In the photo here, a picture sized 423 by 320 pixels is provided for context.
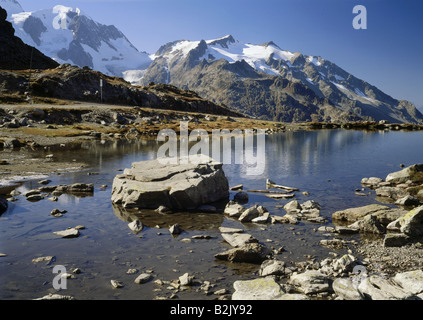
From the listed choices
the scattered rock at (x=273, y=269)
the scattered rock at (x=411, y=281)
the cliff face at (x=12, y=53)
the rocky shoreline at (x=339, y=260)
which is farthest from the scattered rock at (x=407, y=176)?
the cliff face at (x=12, y=53)

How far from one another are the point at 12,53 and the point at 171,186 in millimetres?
160342

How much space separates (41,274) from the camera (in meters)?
14.3

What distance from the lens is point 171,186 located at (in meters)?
24.9

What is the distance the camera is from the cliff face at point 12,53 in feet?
473

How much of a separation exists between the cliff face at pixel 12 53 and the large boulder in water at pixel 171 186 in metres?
143

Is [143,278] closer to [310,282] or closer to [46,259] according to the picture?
[46,259]

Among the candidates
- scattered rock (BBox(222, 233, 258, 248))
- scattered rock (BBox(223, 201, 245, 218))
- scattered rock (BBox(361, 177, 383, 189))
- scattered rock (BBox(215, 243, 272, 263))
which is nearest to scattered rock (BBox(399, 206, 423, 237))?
scattered rock (BBox(222, 233, 258, 248))

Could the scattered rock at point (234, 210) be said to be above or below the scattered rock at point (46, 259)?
above

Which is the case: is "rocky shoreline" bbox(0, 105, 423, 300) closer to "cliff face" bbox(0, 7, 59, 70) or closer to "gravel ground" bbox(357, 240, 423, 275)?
"gravel ground" bbox(357, 240, 423, 275)

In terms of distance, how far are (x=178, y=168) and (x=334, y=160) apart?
3517 centimetres

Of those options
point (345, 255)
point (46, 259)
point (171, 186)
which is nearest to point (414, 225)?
point (345, 255)

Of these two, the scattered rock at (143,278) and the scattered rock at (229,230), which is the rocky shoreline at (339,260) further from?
the scattered rock at (143,278)
